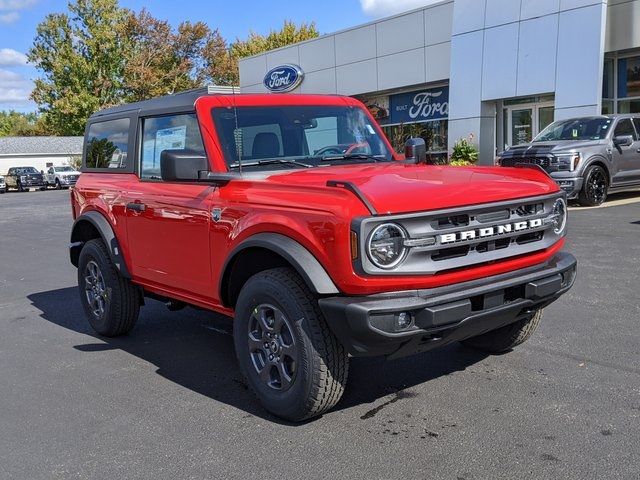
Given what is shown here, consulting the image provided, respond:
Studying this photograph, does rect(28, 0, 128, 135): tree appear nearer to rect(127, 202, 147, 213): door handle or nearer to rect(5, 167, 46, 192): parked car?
rect(5, 167, 46, 192): parked car

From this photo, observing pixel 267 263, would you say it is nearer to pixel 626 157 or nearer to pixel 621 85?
pixel 626 157

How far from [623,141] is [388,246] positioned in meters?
12.1

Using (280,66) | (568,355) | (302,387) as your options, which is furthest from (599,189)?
(280,66)

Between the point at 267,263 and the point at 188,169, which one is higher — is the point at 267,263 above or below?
below

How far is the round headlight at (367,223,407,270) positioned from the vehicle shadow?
1.19 m

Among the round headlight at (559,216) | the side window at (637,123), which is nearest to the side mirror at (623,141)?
the side window at (637,123)

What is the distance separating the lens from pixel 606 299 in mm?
6223

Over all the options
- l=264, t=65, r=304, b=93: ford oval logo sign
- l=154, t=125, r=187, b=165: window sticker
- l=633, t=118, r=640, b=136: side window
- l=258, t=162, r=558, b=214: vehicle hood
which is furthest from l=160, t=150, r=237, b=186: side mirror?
l=264, t=65, r=304, b=93: ford oval logo sign

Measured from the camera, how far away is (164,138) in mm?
5070

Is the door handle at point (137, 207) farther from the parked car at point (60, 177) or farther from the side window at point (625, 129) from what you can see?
the parked car at point (60, 177)

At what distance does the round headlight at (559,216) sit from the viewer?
411 cm

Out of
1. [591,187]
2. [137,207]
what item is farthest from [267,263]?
[591,187]

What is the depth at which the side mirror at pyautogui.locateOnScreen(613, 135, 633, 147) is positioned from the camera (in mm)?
13555

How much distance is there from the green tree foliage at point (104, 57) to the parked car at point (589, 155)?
41.8 meters
